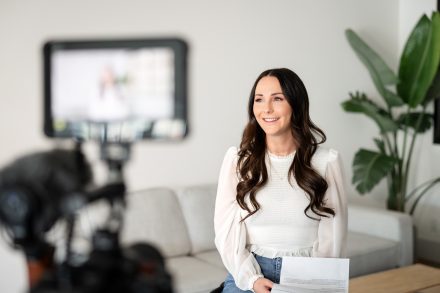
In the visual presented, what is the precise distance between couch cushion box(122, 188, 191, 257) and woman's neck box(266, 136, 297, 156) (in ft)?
4.22

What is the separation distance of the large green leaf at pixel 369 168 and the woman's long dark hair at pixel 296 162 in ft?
6.92

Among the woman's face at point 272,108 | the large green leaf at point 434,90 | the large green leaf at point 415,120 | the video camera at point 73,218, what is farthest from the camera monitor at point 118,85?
the video camera at point 73,218

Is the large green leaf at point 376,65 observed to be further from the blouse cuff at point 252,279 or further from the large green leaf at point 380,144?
the blouse cuff at point 252,279

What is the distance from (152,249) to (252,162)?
1167 mm

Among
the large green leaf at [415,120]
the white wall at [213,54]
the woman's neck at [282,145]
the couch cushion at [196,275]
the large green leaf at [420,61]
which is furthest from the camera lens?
the large green leaf at [415,120]

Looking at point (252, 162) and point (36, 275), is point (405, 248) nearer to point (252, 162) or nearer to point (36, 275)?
point (252, 162)

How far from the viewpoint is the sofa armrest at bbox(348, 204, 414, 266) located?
3.38 meters

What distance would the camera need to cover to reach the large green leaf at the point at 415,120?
13.4 feet

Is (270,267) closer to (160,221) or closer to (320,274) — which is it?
(320,274)

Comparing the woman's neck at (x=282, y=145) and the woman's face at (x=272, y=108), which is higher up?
the woman's face at (x=272, y=108)

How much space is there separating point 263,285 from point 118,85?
1906mm

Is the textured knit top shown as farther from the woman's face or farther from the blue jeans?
the woman's face

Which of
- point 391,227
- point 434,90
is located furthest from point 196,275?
point 434,90

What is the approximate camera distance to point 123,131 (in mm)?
639
